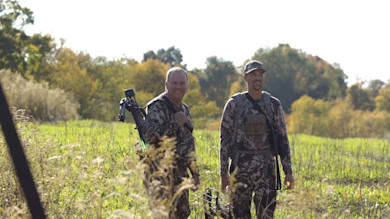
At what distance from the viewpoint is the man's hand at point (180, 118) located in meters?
5.40

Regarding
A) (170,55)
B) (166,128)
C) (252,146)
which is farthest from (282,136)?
(170,55)

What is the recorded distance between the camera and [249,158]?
19.5 ft

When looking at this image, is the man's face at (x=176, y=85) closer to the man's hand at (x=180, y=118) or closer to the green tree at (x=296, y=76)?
the man's hand at (x=180, y=118)

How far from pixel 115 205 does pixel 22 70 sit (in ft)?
139

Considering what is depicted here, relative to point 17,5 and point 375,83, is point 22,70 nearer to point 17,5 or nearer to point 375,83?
point 17,5

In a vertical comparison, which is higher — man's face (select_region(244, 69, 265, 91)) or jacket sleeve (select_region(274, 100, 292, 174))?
man's face (select_region(244, 69, 265, 91))

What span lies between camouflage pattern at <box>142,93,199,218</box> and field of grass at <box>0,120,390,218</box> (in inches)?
10.7

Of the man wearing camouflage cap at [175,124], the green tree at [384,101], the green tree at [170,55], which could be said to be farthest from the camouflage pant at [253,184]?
the green tree at [170,55]

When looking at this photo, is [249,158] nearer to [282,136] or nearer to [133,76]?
[282,136]

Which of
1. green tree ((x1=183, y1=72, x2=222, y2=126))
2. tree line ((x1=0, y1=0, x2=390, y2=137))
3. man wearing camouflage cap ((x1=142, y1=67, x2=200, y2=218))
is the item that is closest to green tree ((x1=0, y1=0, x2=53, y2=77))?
tree line ((x1=0, y1=0, x2=390, y2=137))

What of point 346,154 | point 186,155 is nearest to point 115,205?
point 186,155

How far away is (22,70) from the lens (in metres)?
47.7

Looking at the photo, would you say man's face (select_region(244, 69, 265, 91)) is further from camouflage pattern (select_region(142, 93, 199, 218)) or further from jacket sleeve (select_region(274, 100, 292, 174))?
camouflage pattern (select_region(142, 93, 199, 218))

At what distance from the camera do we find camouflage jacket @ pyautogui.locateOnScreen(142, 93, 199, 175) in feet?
17.6
